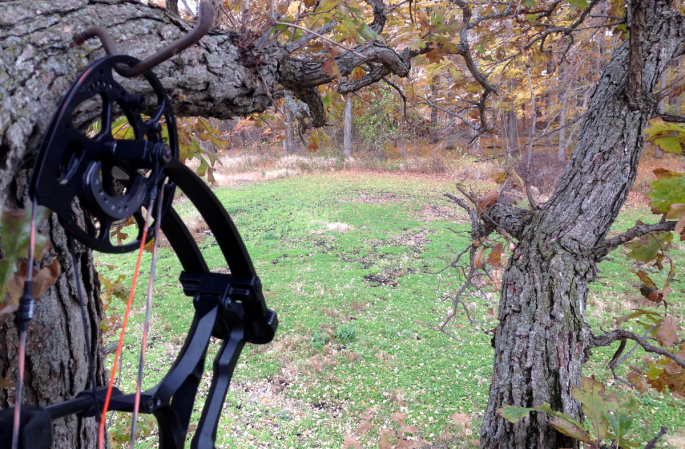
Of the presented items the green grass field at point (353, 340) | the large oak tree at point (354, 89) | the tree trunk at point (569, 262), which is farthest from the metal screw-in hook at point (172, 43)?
the green grass field at point (353, 340)

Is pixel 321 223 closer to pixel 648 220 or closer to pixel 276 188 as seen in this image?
pixel 276 188

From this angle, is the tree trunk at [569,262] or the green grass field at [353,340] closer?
the tree trunk at [569,262]

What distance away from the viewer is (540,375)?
1635 millimetres

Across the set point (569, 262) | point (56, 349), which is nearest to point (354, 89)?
point (569, 262)

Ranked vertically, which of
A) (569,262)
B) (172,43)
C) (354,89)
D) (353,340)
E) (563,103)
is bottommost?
(353,340)

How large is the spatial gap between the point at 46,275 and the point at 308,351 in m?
3.96

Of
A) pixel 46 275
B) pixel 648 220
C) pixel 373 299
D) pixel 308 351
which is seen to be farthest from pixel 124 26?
pixel 648 220

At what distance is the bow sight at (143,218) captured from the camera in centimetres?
62

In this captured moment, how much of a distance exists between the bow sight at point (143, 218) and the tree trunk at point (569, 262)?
3.76 feet

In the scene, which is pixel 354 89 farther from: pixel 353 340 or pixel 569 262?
pixel 353 340

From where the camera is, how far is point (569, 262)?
5.61ft

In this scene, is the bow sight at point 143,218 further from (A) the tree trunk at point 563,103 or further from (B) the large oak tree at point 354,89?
(A) the tree trunk at point 563,103

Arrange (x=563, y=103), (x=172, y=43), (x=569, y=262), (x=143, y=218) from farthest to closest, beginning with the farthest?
1. (x=563, y=103)
2. (x=569, y=262)
3. (x=143, y=218)
4. (x=172, y=43)

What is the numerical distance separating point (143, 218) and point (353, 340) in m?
4.08
